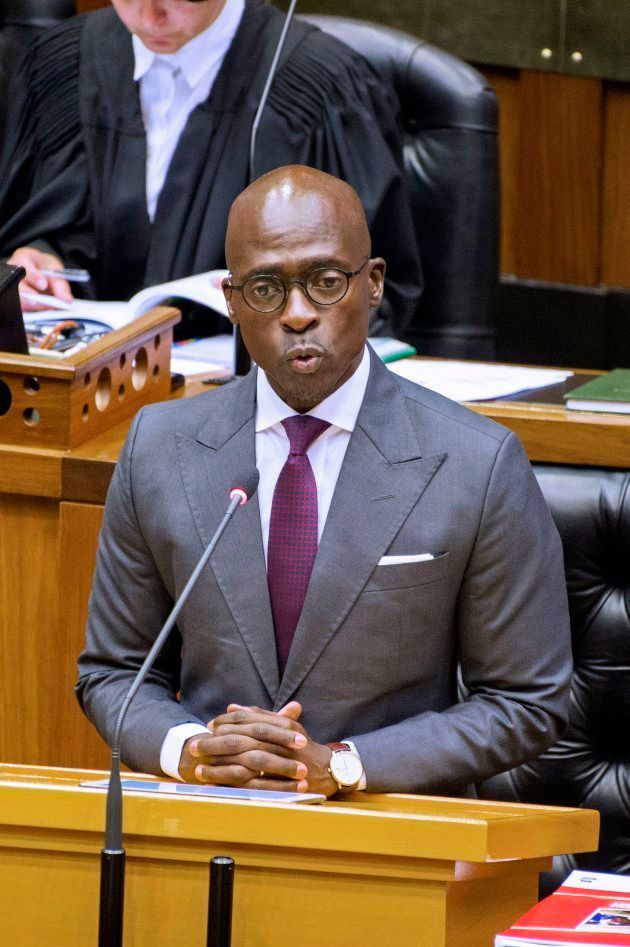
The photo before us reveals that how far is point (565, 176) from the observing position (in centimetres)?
454

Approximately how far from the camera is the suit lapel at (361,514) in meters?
1.73

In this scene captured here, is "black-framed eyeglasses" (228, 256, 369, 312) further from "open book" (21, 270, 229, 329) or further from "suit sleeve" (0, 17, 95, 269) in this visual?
"suit sleeve" (0, 17, 95, 269)

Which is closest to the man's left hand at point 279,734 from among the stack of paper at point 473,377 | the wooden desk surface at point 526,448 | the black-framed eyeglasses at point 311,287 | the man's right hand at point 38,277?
the black-framed eyeglasses at point 311,287

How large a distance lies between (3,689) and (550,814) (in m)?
1.06

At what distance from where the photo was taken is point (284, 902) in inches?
52.7

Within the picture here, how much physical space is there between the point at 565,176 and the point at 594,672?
2489 millimetres

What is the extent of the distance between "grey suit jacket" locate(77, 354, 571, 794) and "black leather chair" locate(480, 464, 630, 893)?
46 cm

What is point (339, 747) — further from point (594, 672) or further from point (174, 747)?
point (594, 672)

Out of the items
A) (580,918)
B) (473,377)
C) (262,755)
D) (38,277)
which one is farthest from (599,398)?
(38,277)

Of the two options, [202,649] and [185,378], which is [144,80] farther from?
[202,649]

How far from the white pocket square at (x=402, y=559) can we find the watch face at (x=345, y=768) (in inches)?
8.3

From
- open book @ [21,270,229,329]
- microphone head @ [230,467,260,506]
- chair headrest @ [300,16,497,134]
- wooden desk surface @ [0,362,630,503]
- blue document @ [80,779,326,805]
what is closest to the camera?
blue document @ [80,779,326,805]

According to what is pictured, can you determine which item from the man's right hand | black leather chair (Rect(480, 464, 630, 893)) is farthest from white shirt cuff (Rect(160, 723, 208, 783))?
the man's right hand

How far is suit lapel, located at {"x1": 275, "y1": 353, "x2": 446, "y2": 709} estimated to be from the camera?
5.68 ft
